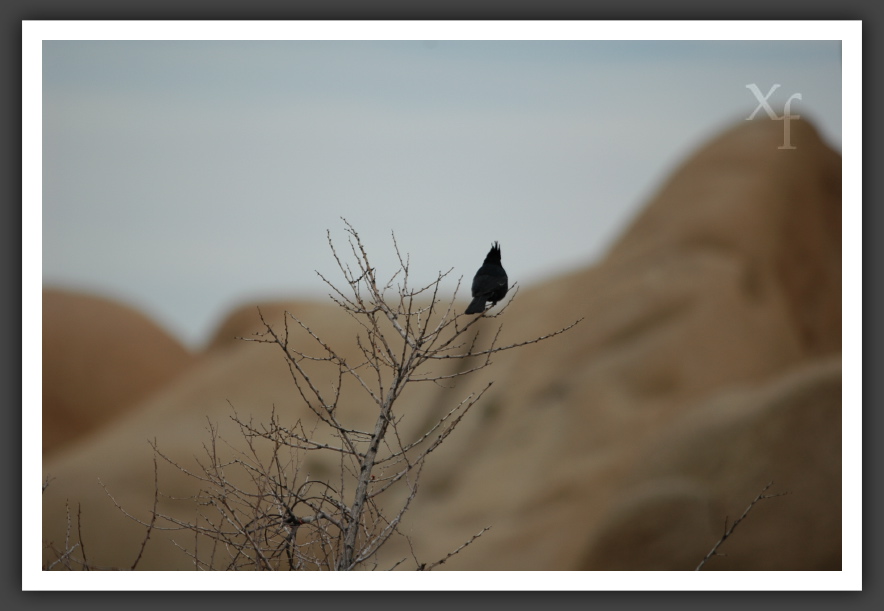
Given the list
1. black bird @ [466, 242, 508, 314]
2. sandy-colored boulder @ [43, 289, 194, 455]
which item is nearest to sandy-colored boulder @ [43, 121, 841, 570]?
sandy-colored boulder @ [43, 289, 194, 455]

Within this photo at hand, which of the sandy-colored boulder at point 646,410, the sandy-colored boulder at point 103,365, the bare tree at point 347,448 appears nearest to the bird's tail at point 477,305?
the bare tree at point 347,448

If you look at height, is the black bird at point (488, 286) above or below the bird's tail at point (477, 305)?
above

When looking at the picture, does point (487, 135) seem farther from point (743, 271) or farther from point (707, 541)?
point (743, 271)

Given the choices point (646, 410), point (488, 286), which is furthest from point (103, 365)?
point (488, 286)

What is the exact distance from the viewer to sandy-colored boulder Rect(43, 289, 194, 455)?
45.6 feet

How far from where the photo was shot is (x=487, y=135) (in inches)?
291

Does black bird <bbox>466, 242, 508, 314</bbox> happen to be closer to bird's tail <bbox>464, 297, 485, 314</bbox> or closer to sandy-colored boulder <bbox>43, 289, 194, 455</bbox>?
bird's tail <bbox>464, 297, 485, 314</bbox>

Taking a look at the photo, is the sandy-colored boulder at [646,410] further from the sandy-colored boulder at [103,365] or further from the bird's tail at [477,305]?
the bird's tail at [477,305]

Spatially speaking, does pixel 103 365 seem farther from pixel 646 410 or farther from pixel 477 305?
pixel 477 305

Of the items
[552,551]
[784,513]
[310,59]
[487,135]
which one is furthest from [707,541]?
[310,59]

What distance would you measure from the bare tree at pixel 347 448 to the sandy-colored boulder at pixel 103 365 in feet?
6.54

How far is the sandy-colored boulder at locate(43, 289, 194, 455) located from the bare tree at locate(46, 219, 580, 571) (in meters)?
1.99

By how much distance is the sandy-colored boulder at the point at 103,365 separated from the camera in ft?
45.6

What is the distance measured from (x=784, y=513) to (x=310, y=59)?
5.20 m
